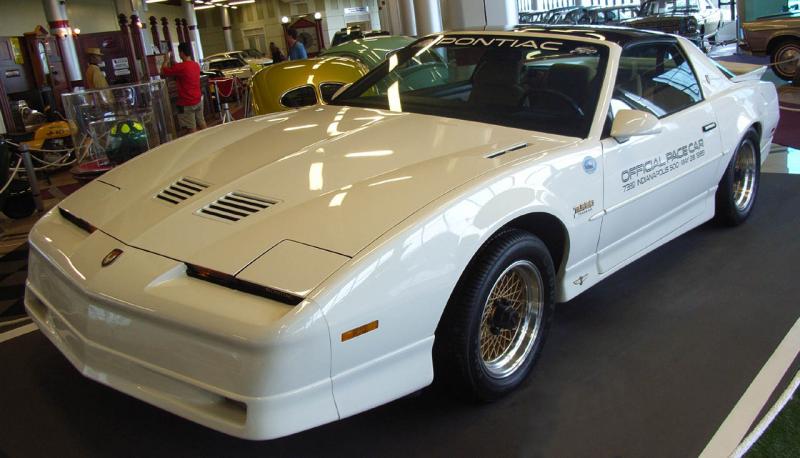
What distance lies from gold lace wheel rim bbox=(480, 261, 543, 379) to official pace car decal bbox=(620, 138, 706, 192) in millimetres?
712

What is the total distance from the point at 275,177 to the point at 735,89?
294 centimetres

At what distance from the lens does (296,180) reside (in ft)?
8.63

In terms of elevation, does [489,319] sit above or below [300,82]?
below

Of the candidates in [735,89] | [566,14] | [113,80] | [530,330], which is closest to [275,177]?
[530,330]

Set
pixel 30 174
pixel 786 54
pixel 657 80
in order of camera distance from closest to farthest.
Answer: pixel 657 80 < pixel 30 174 < pixel 786 54

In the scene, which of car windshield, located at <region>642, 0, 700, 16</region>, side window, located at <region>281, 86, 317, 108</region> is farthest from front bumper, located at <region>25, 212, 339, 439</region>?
car windshield, located at <region>642, 0, 700, 16</region>

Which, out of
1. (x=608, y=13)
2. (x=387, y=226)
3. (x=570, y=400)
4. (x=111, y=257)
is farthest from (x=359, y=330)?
(x=608, y=13)

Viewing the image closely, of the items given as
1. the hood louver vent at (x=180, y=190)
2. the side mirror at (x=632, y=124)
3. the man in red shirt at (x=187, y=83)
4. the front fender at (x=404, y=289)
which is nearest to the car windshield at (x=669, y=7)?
the man in red shirt at (x=187, y=83)

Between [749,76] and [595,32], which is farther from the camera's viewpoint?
[749,76]

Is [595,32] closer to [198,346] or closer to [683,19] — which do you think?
[198,346]

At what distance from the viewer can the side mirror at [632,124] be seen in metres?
2.95

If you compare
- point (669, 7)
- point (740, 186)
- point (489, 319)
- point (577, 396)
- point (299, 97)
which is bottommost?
point (577, 396)

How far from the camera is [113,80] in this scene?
15.9 m

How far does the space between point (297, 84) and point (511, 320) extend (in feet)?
14.4
